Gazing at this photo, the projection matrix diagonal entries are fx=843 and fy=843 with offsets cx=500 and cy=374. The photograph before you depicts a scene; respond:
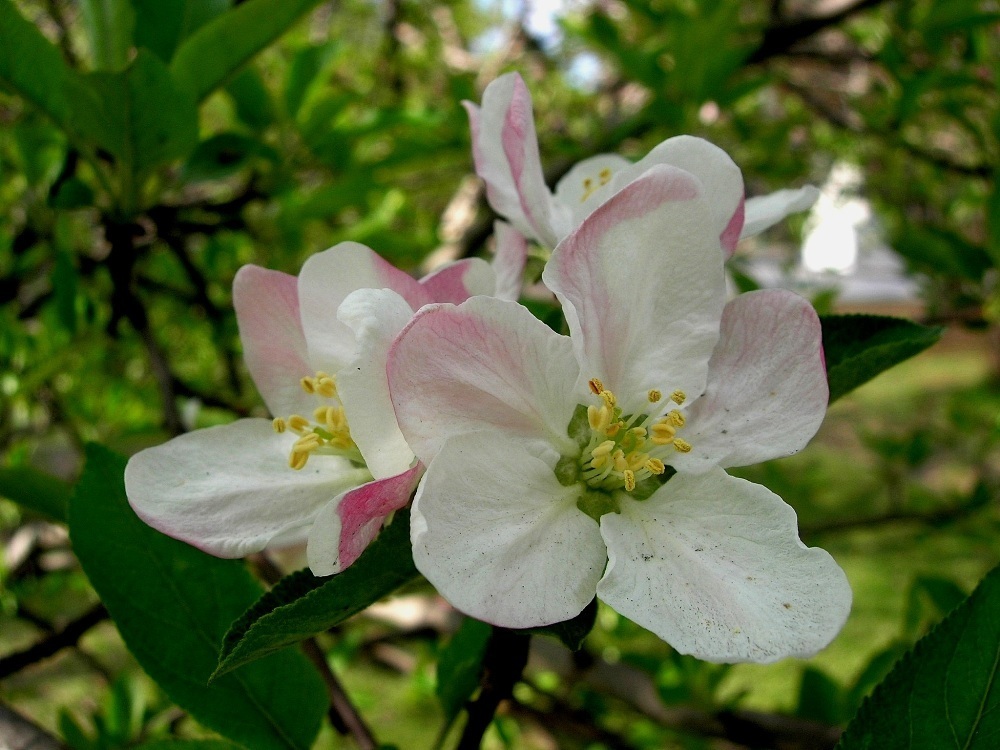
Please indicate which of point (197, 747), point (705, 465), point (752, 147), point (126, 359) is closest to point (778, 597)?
point (705, 465)

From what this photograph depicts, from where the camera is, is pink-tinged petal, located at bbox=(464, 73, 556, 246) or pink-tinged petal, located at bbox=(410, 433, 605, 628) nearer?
pink-tinged petal, located at bbox=(410, 433, 605, 628)

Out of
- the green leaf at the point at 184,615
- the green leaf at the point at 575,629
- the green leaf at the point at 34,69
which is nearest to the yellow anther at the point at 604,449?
the green leaf at the point at 575,629

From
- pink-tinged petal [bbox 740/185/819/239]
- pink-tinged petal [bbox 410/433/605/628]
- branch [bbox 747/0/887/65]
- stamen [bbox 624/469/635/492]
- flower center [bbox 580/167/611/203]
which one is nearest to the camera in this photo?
pink-tinged petal [bbox 410/433/605/628]

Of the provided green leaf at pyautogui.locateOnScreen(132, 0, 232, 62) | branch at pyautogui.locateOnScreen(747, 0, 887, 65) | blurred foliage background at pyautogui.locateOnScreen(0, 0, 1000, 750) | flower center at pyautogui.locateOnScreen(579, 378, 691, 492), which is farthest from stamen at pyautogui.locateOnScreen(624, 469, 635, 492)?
branch at pyautogui.locateOnScreen(747, 0, 887, 65)

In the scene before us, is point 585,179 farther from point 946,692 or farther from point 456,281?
point 946,692

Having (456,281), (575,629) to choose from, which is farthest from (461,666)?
(456,281)

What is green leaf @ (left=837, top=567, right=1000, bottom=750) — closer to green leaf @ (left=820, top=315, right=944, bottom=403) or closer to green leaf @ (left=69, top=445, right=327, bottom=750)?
green leaf @ (left=820, top=315, right=944, bottom=403)

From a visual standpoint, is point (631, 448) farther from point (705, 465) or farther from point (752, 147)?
point (752, 147)
